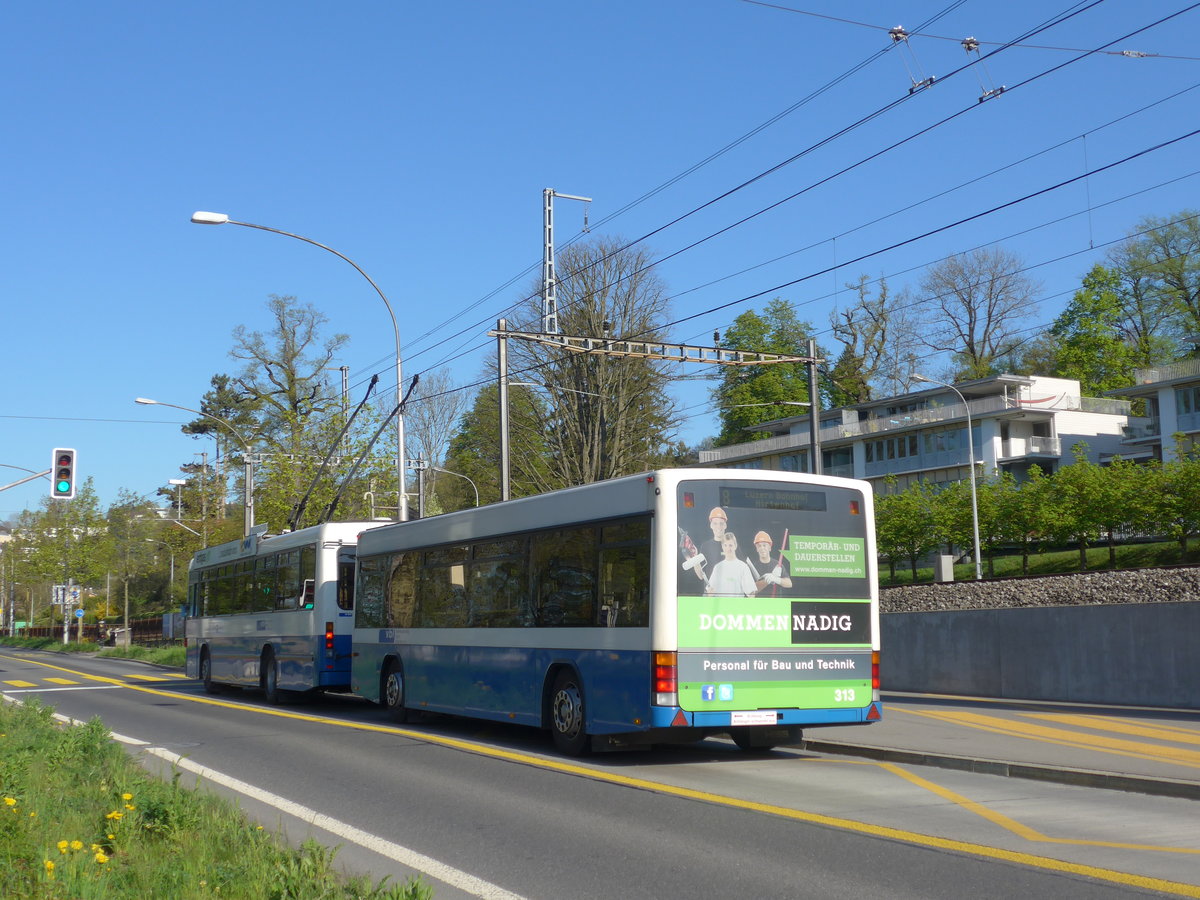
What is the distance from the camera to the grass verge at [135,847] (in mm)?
5914

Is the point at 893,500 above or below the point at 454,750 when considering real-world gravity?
above

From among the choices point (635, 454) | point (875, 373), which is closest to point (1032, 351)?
point (875, 373)

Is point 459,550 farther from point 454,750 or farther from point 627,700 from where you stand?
point 627,700

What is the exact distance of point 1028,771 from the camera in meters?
11.4

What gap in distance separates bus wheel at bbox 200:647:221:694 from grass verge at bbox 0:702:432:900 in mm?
16946

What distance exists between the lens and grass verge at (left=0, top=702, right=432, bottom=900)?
5914 mm

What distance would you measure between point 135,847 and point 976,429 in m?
69.7

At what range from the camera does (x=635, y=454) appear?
1870 inches

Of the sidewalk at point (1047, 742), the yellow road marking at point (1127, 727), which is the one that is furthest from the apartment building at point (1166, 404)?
the yellow road marking at point (1127, 727)

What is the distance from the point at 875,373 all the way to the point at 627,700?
65.7m

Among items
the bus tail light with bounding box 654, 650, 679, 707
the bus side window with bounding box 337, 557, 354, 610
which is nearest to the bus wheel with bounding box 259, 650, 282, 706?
the bus side window with bounding box 337, 557, 354, 610

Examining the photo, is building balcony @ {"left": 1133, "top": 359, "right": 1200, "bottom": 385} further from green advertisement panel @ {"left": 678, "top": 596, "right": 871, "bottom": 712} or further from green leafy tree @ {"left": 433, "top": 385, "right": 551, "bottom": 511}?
green advertisement panel @ {"left": 678, "top": 596, "right": 871, "bottom": 712}

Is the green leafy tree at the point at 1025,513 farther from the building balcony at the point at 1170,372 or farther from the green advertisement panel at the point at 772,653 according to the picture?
the green advertisement panel at the point at 772,653

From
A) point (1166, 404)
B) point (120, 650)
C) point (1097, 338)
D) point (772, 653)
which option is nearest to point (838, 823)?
point (772, 653)
